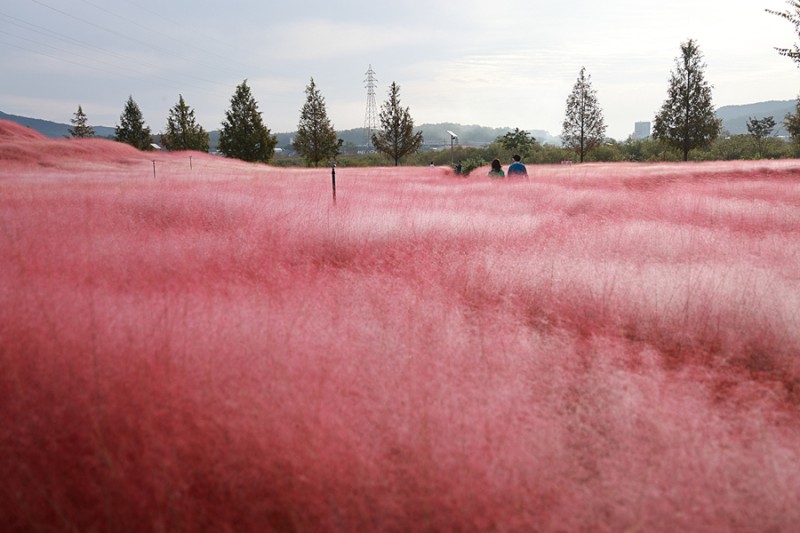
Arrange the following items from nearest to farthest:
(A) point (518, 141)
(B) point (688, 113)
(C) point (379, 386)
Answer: (C) point (379, 386)
(B) point (688, 113)
(A) point (518, 141)

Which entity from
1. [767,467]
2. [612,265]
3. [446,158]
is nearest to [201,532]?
[767,467]

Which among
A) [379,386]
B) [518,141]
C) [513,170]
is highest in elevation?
[518,141]

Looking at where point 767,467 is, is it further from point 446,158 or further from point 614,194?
point 446,158

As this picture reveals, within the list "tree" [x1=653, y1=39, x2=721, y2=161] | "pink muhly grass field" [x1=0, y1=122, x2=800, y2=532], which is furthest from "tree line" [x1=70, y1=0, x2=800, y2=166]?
"pink muhly grass field" [x1=0, y1=122, x2=800, y2=532]

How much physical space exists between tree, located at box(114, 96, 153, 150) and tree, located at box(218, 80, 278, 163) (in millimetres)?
13187

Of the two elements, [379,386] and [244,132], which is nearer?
[379,386]

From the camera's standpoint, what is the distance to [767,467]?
10.4 ft

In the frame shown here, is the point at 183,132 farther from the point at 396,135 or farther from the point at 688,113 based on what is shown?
the point at 688,113

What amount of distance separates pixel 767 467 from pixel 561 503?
1605mm

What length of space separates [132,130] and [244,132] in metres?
17.0

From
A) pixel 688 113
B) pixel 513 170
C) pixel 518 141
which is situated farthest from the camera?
pixel 518 141

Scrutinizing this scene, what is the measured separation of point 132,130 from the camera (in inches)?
2165

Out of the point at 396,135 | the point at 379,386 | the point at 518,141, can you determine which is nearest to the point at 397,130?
the point at 396,135

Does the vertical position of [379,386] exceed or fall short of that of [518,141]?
it falls short
